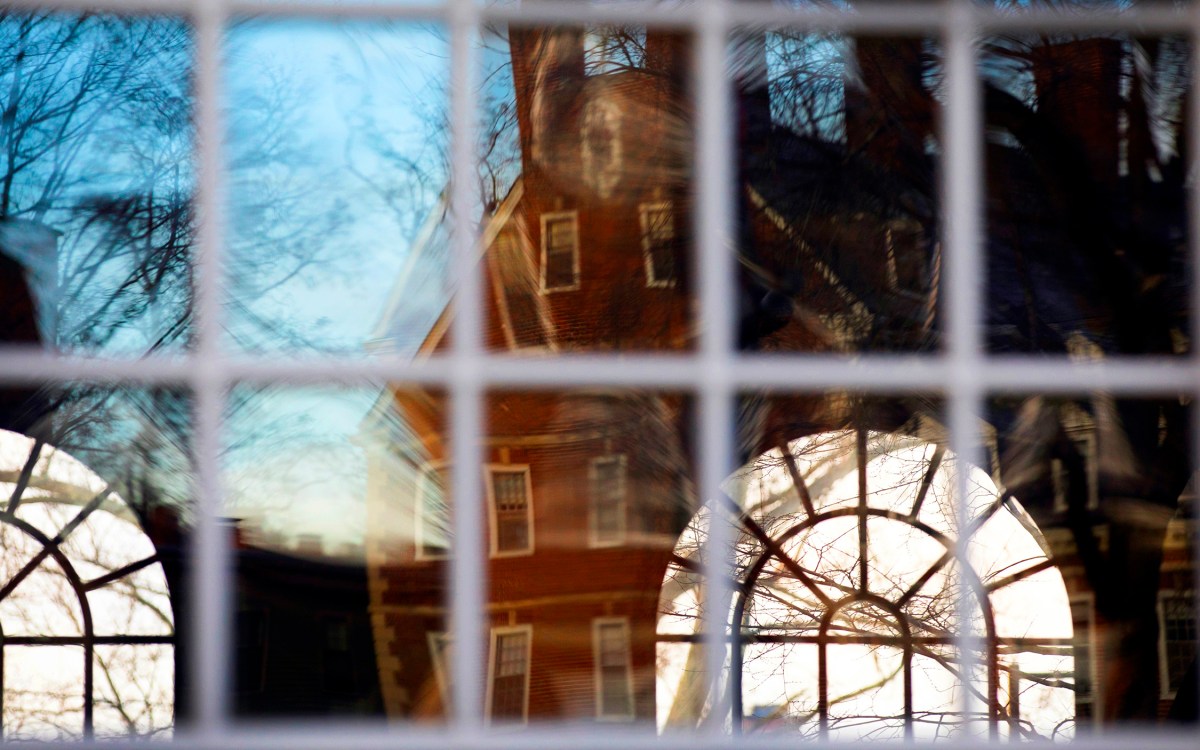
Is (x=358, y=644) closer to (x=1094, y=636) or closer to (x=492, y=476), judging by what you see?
(x=492, y=476)

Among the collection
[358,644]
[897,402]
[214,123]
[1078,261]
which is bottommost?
[358,644]

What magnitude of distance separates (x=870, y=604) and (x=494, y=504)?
2.07ft

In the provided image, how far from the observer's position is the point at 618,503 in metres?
1.48

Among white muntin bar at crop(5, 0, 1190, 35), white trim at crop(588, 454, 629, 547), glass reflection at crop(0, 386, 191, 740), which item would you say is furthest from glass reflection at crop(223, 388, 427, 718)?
white muntin bar at crop(5, 0, 1190, 35)

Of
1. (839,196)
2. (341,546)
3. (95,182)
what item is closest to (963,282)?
(839,196)

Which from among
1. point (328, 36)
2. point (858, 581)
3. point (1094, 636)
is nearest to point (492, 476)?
point (858, 581)

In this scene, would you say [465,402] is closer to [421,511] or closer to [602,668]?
[421,511]

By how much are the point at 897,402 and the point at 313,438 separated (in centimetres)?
94

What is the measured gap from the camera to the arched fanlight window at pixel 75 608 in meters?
Answer: 1.43

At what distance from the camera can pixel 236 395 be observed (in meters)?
1.43

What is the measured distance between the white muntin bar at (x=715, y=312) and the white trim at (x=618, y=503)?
0.12 meters

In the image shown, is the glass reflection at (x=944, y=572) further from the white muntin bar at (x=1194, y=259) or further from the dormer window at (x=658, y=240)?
the dormer window at (x=658, y=240)

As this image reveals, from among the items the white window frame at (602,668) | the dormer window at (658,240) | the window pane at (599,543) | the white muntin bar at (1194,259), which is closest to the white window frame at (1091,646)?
the white muntin bar at (1194,259)

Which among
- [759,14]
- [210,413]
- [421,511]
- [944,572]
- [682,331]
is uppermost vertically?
[759,14]
